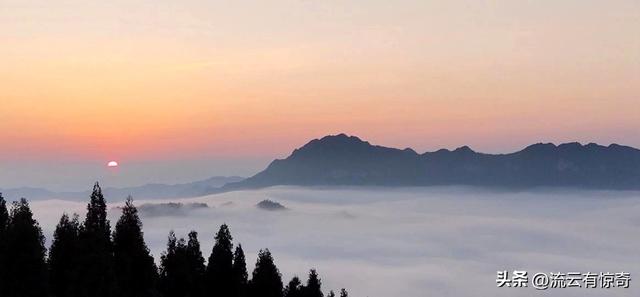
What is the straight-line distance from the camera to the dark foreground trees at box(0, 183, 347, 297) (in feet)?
120

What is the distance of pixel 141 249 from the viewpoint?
168ft

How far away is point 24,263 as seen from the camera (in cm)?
3647

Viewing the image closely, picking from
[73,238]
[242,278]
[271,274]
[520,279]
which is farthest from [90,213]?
[520,279]

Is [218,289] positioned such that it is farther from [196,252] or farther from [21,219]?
[21,219]

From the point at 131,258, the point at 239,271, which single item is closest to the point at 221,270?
the point at 239,271

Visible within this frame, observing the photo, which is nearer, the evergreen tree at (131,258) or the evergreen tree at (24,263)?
the evergreen tree at (24,263)

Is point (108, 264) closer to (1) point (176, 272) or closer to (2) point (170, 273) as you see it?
(1) point (176, 272)

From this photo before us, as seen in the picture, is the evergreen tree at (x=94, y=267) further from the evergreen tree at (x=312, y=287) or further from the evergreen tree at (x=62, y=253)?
the evergreen tree at (x=312, y=287)

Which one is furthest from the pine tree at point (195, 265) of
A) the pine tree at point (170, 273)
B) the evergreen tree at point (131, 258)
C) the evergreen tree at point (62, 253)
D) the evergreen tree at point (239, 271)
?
the evergreen tree at point (62, 253)

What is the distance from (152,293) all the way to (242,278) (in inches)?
877

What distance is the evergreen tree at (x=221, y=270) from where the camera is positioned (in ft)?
215

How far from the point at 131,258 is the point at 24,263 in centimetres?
1455

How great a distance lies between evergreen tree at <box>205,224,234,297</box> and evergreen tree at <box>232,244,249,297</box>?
1.53 ft

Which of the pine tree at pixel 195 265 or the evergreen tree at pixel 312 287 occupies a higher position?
the pine tree at pixel 195 265
